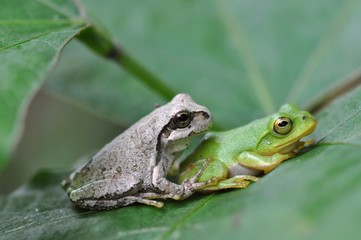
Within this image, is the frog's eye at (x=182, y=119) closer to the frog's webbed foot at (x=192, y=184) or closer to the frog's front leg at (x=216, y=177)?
the frog's front leg at (x=216, y=177)

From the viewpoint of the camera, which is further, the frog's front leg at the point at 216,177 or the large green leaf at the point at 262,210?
the frog's front leg at the point at 216,177

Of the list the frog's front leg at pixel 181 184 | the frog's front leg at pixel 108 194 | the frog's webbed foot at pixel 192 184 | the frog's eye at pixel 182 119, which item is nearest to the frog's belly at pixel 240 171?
the frog's front leg at pixel 181 184

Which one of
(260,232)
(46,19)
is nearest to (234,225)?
(260,232)

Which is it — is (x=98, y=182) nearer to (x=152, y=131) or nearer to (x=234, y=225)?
(x=152, y=131)

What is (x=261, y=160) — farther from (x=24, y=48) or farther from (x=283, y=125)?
(x=24, y=48)

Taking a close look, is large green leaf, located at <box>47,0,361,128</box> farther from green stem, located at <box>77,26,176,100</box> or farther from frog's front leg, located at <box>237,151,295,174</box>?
frog's front leg, located at <box>237,151,295,174</box>
